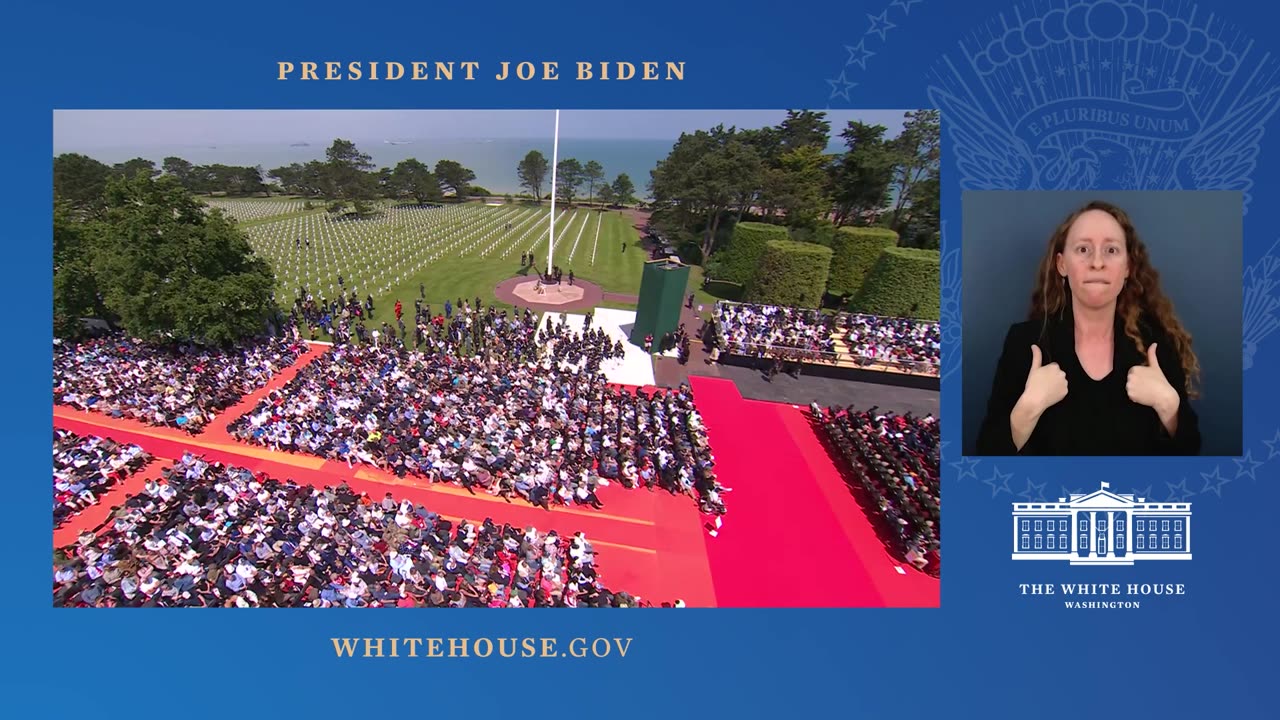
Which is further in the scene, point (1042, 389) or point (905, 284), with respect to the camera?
point (905, 284)

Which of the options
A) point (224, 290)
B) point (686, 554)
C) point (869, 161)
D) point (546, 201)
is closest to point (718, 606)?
point (686, 554)

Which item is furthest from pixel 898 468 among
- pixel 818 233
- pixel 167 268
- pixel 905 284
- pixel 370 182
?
pixel 370 182

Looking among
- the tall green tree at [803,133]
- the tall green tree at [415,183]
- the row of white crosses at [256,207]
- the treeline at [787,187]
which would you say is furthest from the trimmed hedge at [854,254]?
the row of white crosses at [256,207]

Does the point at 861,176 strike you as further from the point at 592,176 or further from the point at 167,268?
the point at 167,268

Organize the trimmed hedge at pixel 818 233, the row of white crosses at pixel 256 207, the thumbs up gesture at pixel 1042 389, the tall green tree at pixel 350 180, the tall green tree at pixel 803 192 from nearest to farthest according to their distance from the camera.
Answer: the thumbs up gesture at pixel 1042 389, the tall green tree at pixel 350 180, the row of white crosses at pixel 256 207, the tall green tree at pixel 803 192, the trimmed hedge at pixel 818 233

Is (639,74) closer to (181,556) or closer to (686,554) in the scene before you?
(686,554)

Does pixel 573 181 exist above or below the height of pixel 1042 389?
above

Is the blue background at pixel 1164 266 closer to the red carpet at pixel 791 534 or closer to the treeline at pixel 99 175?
the red carpet at pixel 791 534

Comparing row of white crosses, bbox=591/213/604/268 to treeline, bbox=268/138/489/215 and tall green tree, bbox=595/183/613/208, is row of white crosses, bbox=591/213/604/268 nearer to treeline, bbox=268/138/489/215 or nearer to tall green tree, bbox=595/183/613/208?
tall green tree, bbox=595/183/613/208

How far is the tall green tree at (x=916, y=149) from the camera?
29.7 feet

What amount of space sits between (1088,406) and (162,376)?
1969cm

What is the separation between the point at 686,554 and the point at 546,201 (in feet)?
58.4

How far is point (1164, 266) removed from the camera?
8180mm

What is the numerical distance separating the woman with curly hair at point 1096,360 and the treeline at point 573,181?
12.5 metres
